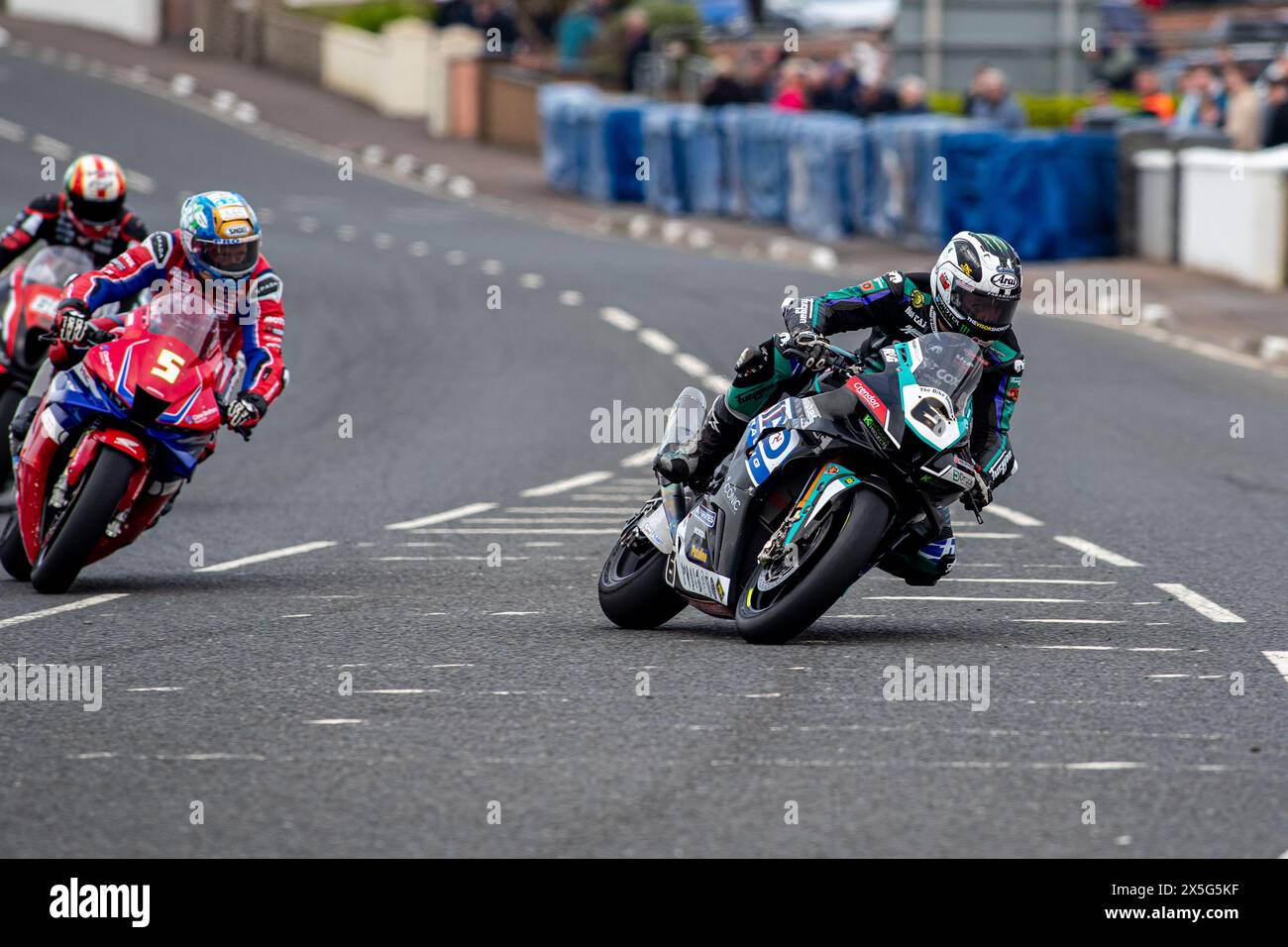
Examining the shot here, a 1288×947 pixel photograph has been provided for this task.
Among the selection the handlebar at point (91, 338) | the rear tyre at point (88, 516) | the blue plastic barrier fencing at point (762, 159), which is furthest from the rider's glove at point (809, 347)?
the blue plastic barrier fencing at point (762, 159)

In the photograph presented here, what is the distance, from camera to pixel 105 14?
207ft

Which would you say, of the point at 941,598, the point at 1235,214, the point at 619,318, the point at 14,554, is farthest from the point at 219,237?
the point at 1235,214

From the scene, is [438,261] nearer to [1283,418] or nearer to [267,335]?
[1283,418]

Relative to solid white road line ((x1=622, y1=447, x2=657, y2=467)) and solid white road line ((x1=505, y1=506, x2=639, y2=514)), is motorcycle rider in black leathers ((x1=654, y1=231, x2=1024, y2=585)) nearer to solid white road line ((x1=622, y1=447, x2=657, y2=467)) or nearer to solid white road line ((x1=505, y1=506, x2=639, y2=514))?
solid white road line ((x1=505, y1=506, x2=639, y2=514))

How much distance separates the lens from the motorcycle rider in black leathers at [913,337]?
844 centimetres

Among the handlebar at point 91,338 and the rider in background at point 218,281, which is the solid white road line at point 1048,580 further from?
the handlebar at point 91,338

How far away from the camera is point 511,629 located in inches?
352

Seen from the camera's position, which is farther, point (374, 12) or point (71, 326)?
point (374, 12)

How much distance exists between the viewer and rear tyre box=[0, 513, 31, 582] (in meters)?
10.1

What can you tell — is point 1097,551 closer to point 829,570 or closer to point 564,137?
point 829,570

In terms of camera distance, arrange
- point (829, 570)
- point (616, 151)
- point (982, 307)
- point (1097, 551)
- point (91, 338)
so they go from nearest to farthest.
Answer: point (829, 570) < point (982, 307) < point (91, 338) < point (1097, 551) < point (616, 151)

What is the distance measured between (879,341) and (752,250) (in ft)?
76.8

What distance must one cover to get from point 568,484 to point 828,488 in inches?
242
